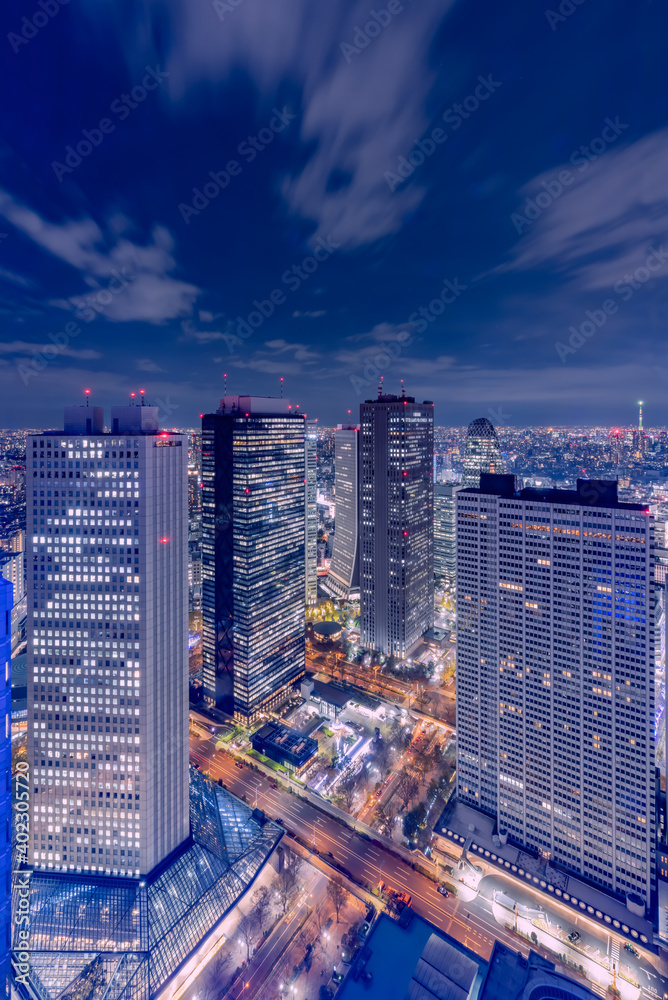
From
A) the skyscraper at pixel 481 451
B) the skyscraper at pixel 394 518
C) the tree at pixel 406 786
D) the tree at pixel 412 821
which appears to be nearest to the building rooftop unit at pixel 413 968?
the tree at pixel 412 821

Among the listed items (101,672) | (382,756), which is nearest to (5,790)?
(101,672)

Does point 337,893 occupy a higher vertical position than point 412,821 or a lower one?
lower

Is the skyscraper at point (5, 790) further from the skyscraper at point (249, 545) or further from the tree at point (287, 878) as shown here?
the skyscraper at point (249, 545)

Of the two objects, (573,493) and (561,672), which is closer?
(561,672)

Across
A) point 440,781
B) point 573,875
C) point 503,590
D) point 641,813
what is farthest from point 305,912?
point 503,590

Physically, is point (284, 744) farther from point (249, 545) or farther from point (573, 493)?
point (573, 493)

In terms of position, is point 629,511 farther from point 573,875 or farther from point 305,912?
point 305,912

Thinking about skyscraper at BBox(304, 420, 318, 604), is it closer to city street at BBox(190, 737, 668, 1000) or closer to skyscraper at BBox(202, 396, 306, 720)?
skyscraper at BBox(202, 396, 306, 720)
